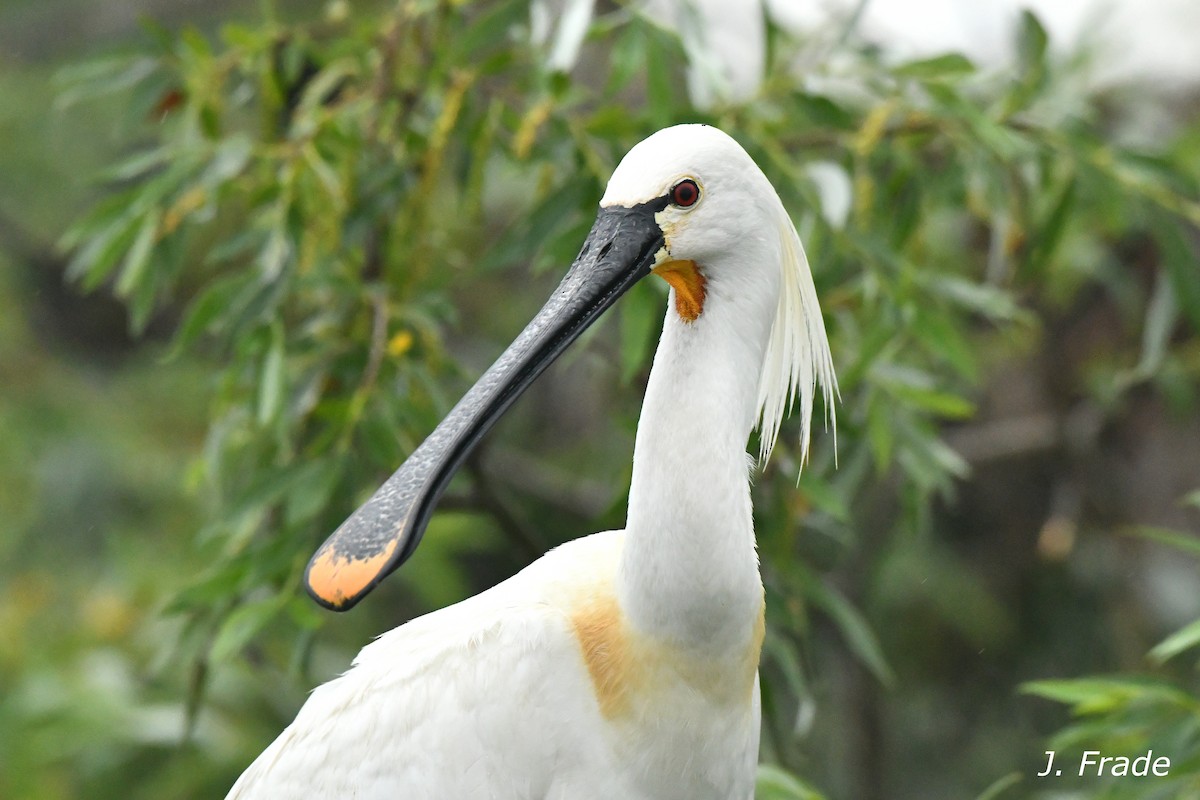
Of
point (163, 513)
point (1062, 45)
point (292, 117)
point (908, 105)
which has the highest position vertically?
point (292, 117)

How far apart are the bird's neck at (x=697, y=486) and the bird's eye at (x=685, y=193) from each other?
0.13 meters

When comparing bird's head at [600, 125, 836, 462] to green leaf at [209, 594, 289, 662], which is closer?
bird's head at [600, 125, 836, 462]

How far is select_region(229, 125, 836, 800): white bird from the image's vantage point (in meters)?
1.67

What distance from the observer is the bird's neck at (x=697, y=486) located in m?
1.69

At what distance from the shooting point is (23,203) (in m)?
5.34

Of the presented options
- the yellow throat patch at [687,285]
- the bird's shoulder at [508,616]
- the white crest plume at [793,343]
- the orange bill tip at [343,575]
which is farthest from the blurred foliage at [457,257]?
the orange bill tip at [343,575]

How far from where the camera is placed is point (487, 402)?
1707 mm

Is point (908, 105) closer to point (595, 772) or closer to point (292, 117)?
point (292, 117)

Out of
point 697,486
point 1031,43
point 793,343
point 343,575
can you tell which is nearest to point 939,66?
point 1031,43

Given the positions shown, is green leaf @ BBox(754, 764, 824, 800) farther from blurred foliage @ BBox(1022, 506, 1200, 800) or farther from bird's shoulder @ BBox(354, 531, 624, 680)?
bird's shoulder @ BBox(354, 531, 624, 680)

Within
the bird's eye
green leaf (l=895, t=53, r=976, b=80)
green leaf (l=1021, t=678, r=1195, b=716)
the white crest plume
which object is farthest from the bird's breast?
green leaf (l=895, t=53, r=976, b=80)

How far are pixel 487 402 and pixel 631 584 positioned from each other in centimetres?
29

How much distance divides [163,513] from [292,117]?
2.14 meters

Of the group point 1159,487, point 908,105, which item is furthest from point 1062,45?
point 1159,487
